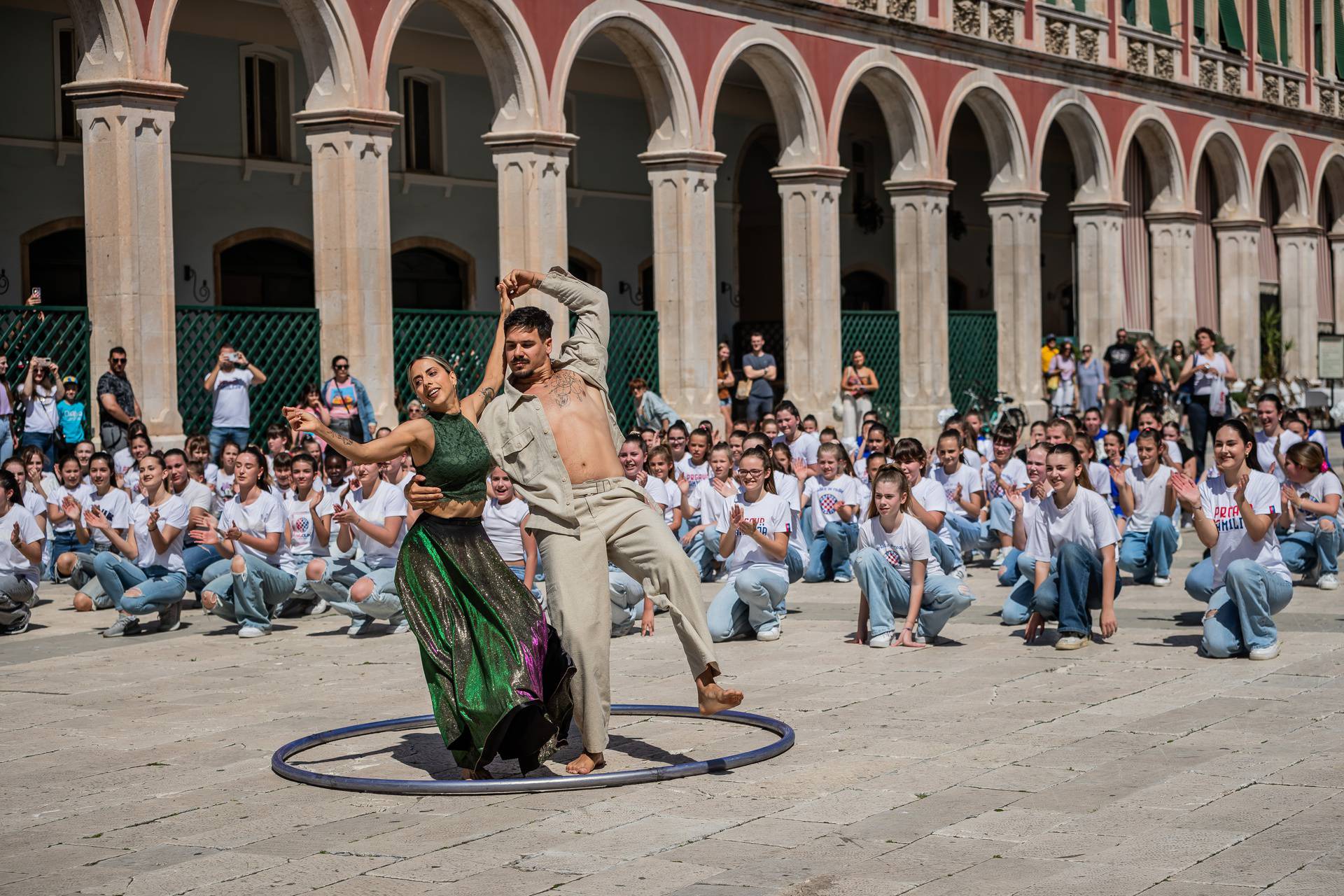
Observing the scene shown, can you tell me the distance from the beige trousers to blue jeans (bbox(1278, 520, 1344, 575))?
23.8 feet

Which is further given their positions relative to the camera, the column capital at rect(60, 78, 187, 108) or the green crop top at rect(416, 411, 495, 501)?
the column capital at rect(60, 78, 187, 108)

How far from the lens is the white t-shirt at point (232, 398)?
61.2ft

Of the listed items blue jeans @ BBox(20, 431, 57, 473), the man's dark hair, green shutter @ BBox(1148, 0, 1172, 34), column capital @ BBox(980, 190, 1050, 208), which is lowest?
blue jeans @ BBox(20, 431, 57, 473)

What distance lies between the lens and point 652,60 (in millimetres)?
24219

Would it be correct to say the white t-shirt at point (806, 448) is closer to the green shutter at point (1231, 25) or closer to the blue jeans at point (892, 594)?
the blue jeans at point (892, 594)

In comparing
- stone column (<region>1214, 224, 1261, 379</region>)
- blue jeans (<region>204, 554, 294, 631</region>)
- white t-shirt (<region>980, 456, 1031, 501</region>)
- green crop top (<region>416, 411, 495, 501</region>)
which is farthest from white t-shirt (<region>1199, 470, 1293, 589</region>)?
stone column (<region>1214, 224, 1261, 379</region>)

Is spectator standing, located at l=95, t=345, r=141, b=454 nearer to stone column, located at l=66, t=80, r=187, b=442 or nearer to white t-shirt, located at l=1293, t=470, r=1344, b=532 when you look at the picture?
stone column, located at l=66, t=80, r=187, b=442

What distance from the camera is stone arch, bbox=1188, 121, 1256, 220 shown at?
37750mm

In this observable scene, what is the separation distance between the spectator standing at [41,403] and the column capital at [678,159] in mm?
9241

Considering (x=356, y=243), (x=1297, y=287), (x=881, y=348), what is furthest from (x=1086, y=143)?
(x=356, y=243)

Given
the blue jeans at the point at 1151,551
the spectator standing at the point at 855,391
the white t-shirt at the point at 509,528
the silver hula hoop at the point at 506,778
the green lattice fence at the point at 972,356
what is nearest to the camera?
the silver hula hoop at the point at 506,778

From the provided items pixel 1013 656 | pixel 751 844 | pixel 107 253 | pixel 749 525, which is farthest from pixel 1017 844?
pixel 107 253

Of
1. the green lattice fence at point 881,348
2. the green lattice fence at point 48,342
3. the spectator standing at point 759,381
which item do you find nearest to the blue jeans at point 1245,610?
the green lattice fence at point 48,342

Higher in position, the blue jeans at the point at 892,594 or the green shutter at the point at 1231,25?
the green shutter at the point at 1231,25
